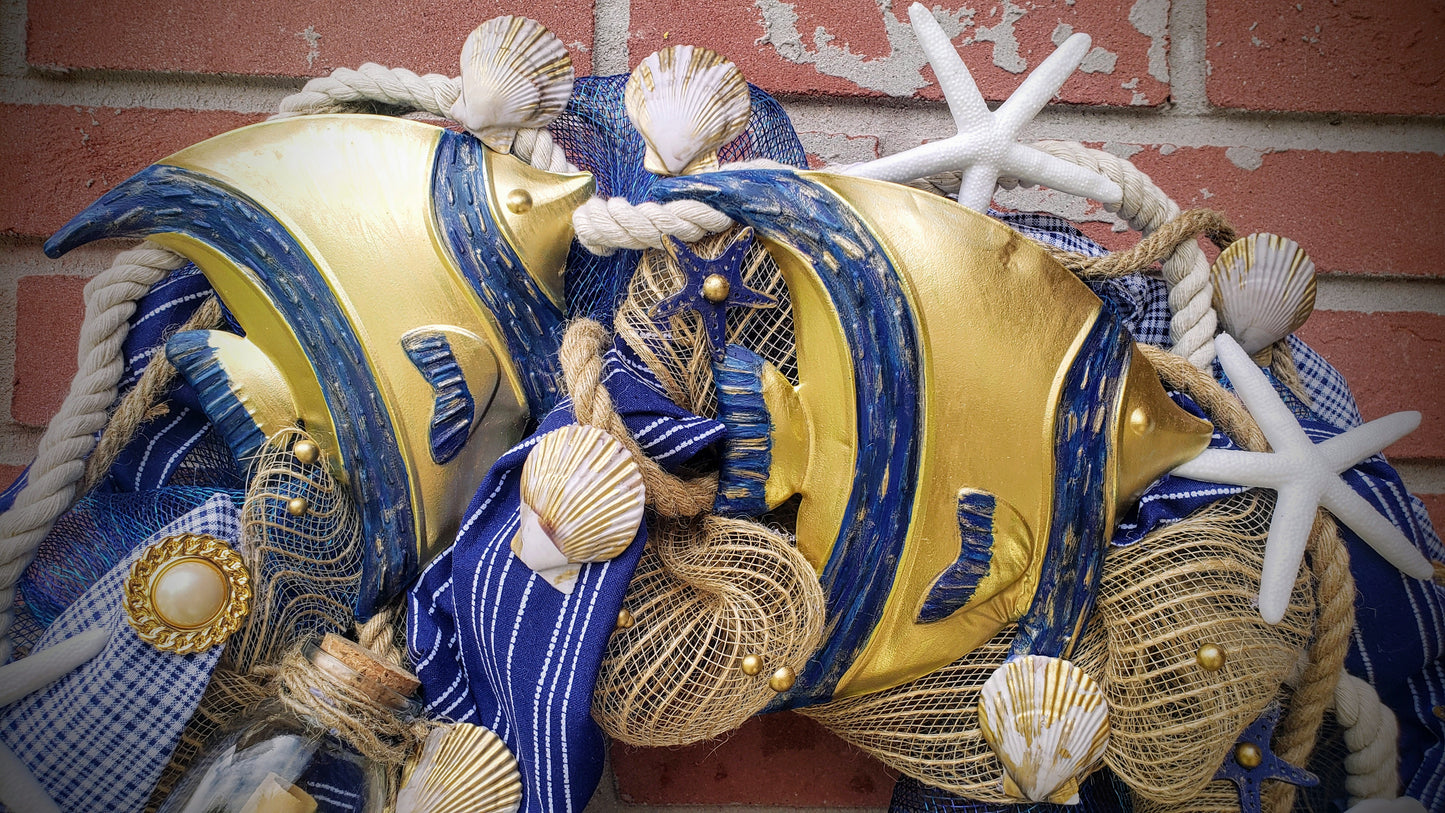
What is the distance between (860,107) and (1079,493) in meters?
0.36

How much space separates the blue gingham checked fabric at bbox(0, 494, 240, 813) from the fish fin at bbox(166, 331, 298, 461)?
9cm

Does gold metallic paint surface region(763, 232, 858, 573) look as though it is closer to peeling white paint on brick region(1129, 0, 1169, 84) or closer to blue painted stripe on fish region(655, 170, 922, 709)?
blue painted stripe on fish region(655, 170, 922, 709)

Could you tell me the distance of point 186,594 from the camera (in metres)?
0.42

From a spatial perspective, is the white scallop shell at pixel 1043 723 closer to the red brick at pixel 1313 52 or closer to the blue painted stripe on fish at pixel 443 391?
the blue painted stripe on fish at pixel 443 391

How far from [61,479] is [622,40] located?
1.51 ft

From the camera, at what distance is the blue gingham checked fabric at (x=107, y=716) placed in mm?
410

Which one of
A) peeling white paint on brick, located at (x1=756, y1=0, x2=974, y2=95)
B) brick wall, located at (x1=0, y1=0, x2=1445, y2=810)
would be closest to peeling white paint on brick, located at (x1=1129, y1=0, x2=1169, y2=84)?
brick wall, located at (x1=0, y1=0, x2=1445, y2=810)

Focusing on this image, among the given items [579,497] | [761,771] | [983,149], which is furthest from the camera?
[761,771]

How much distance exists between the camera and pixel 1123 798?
50 centimetres

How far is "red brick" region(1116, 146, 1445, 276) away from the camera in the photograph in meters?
0.66

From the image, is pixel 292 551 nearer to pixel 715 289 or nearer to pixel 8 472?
pixel 715 289

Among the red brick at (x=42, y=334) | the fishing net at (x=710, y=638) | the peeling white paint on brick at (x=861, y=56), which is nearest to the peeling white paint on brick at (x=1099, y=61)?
the peeling white paint on brick at (x=861, y=56)

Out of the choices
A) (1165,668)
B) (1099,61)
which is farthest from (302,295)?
(1099,61)

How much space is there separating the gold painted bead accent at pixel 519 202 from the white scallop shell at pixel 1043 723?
1.12 ft
